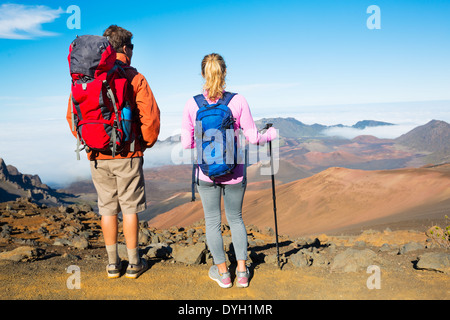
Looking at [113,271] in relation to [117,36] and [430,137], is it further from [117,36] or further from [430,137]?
[430,137]

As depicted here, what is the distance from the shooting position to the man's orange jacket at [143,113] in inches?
124

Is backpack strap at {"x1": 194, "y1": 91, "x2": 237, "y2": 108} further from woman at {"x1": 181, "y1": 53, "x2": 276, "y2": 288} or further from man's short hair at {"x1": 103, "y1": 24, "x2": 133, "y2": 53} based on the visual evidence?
man's short hair at {"x1": 103, "y1": 24, "x2": 133, "y2": 53}

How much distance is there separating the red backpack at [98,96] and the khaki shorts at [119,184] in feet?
0.67

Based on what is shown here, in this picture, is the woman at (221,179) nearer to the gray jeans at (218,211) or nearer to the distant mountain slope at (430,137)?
the gray jeans at (218,211)

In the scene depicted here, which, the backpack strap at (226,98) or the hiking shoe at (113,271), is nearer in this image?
the backpack strap at (226,98)

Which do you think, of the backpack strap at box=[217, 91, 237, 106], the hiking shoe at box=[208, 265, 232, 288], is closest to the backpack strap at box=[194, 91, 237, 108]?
the backpack strap at box=[217, 91, 237, 106]

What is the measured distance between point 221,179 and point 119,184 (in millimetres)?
930

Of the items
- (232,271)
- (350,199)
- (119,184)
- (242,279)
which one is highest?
(119,184)

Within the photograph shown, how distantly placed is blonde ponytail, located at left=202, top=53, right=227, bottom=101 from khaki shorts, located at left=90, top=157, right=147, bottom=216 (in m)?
0.92

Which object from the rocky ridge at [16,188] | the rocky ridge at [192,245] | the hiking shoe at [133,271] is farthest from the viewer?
the rocky ridge at [16,188]

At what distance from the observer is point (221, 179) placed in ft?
9.95

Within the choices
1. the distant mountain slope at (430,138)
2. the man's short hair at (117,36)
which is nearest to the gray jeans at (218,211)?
the man's short hair at (117,36)

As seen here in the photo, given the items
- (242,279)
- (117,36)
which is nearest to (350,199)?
(242,279)
